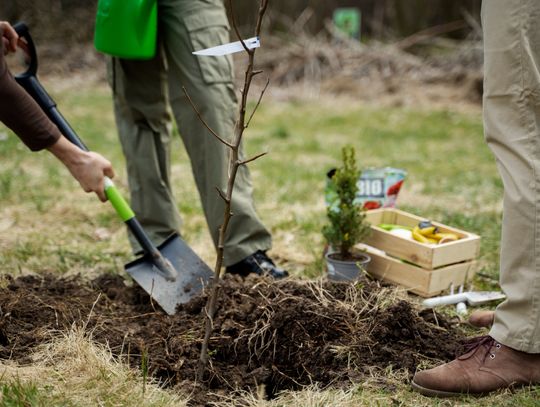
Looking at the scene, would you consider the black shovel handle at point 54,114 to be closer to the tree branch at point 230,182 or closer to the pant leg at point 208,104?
the pant leg at point 208,104

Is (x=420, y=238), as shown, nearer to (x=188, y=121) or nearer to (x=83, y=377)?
(x=188, y=121)

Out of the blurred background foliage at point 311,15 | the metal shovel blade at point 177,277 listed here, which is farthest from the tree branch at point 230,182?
the blurred background foliage at point 311,15

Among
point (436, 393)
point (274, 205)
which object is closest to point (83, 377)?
point (436, 393)

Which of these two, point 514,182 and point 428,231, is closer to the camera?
point 514,182

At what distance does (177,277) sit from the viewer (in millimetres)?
3102

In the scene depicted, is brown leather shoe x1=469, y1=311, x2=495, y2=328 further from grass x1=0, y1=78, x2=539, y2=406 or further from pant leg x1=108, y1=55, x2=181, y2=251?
pant leg x1=108, y1=55, x2=181, y2=251

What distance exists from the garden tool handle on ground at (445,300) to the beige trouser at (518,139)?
87 cm

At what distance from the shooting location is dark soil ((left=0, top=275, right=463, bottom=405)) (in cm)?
243

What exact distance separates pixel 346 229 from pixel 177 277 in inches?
32.3

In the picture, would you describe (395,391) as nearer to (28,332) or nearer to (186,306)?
(186,306)

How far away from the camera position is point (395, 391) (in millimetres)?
2283

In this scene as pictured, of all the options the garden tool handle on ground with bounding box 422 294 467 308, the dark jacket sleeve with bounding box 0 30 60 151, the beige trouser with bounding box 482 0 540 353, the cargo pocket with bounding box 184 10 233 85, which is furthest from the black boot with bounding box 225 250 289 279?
the beige trouser with bounding box 482 0 540 353

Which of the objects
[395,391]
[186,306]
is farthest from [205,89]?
[395,391]

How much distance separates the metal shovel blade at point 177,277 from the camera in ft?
9.81
